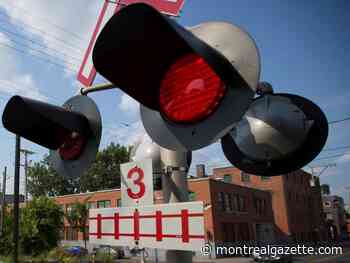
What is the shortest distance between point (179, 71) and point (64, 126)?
1.44m

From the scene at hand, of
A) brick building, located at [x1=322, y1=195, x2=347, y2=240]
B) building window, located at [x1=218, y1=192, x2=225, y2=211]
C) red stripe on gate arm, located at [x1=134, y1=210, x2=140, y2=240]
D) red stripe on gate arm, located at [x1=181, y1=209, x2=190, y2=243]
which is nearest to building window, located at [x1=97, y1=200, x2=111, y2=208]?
building window, located at [x1=218, y1=192, x2=225, y2=211]

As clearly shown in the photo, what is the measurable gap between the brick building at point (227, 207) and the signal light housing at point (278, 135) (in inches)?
1211

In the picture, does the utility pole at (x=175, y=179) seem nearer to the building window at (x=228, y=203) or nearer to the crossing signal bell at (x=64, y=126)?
the crossing signal bell at (x=64, y=126)

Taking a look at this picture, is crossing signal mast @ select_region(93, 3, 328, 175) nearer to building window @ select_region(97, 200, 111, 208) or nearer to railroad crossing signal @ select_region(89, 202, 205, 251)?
railroad crossing signal @ select_region(89, 202, 205, 251)

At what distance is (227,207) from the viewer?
130ft

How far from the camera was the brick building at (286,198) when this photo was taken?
53531mm

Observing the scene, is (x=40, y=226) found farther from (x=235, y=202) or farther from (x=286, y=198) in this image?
(x=286, y=198)

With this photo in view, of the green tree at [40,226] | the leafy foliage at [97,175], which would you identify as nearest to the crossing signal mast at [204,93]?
the green tree at [40,226]

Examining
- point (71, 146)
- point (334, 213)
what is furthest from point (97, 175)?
point (334, 213)

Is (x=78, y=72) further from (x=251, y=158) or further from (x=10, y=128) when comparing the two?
(x=251, y=158)

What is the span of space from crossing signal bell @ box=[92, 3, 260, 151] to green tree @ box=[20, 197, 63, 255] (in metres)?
25.5

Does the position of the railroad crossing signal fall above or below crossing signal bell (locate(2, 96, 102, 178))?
below

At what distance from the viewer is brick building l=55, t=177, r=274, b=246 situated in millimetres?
36188

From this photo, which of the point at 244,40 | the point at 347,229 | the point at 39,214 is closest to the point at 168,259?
the point at 244,40
